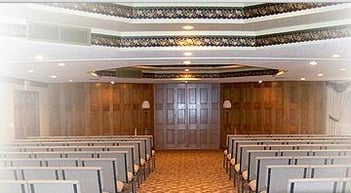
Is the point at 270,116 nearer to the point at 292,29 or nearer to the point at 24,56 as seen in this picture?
the point at 292,29

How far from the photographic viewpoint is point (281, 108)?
43.2ft

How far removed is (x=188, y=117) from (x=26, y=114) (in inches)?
231

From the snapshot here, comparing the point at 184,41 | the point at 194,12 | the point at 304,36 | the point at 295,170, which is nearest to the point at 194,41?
the point at 184,41

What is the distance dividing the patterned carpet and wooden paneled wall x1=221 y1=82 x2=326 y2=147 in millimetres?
1986

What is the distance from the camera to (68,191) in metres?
3.62

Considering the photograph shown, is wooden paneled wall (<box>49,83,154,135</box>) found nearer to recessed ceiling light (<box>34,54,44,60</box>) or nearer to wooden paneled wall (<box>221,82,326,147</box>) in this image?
wooden paneled wall (<box>221,82,326,147</box>)

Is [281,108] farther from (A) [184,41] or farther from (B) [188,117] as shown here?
(A) [184,41]

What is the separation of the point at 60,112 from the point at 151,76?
11.0ft

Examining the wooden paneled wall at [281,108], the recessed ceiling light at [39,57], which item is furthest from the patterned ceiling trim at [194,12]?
the wooden paneled wall at [281,108]

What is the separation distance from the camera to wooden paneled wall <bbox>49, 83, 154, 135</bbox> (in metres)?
12.6

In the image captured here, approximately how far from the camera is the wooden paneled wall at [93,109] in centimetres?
1258

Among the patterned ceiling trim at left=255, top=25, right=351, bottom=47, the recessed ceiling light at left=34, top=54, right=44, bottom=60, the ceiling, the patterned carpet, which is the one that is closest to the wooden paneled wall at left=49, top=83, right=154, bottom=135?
the patterned carpet

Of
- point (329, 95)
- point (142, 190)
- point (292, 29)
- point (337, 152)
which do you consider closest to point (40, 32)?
point (292, 29)

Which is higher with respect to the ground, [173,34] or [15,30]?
[173,34]
